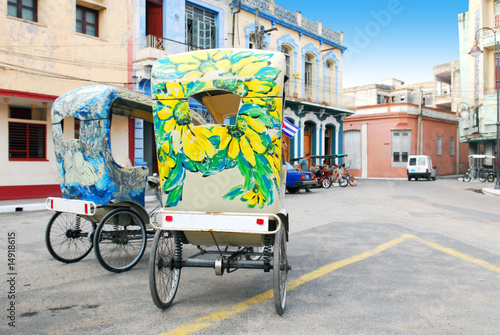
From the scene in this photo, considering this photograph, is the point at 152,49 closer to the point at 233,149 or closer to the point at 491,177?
the point at 233,149

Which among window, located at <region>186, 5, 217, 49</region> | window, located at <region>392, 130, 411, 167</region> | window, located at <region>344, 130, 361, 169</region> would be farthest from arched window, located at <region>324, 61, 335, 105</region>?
window, located at <region>186, 5, 217, 49</region>

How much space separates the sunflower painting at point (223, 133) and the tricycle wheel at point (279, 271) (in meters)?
0.34

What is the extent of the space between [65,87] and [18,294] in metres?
11.8

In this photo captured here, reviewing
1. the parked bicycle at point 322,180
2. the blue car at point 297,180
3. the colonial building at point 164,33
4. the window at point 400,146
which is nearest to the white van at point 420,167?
the window at point 400,146

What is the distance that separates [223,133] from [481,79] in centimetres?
2850

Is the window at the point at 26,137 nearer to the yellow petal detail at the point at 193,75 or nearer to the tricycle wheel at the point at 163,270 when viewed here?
the tricycle wheel at the point at 163,270

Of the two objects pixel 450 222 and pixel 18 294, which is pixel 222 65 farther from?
pixel 450 222

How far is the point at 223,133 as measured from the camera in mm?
3768

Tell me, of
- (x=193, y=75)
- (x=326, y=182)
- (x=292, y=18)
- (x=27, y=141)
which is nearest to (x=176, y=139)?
(x=193, y=75)

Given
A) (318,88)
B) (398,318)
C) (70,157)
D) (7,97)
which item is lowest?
(398,318)

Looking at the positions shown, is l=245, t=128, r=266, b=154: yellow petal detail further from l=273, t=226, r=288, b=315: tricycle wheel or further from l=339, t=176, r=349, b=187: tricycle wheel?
l=339, t=176, r=349, b=187: tricycle wheel

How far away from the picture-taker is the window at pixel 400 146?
33750 millimetres

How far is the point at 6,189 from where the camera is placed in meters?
13.5

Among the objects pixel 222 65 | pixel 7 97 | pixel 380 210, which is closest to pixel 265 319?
pixel 222 65
